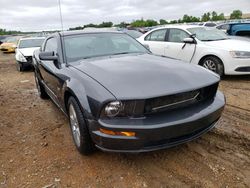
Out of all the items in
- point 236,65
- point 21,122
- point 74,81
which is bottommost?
point 21,122

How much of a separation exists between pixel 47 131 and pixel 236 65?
4.54m

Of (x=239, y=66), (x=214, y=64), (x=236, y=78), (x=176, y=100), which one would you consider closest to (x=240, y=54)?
(x=239, y=66)

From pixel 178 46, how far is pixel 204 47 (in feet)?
2.70

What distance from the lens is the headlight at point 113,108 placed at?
2.42m

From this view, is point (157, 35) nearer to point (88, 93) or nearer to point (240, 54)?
point (240, 54)

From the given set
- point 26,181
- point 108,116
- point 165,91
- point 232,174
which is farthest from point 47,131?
point 232,174

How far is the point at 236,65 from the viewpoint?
239 inches

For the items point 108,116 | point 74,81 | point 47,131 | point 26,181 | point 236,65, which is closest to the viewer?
point 108,116

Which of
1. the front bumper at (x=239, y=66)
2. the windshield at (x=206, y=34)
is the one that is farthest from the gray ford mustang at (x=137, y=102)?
the windshield at (x=206, y=34)

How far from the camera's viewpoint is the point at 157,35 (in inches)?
316

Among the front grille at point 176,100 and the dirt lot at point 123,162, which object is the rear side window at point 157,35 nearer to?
the dirt lot at point 123,162

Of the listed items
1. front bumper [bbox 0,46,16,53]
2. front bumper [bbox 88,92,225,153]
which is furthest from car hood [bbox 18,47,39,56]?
front bumper [bbox 0,46,16,53]

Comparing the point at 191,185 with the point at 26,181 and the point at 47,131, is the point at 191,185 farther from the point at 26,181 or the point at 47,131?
the point at 47,131

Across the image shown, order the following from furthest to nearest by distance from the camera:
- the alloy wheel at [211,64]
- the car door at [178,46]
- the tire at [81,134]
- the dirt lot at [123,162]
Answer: the car door at [178,46], the alloy wheel at [211,64], the tire at [81,134], the dirt lot at [123,162]
